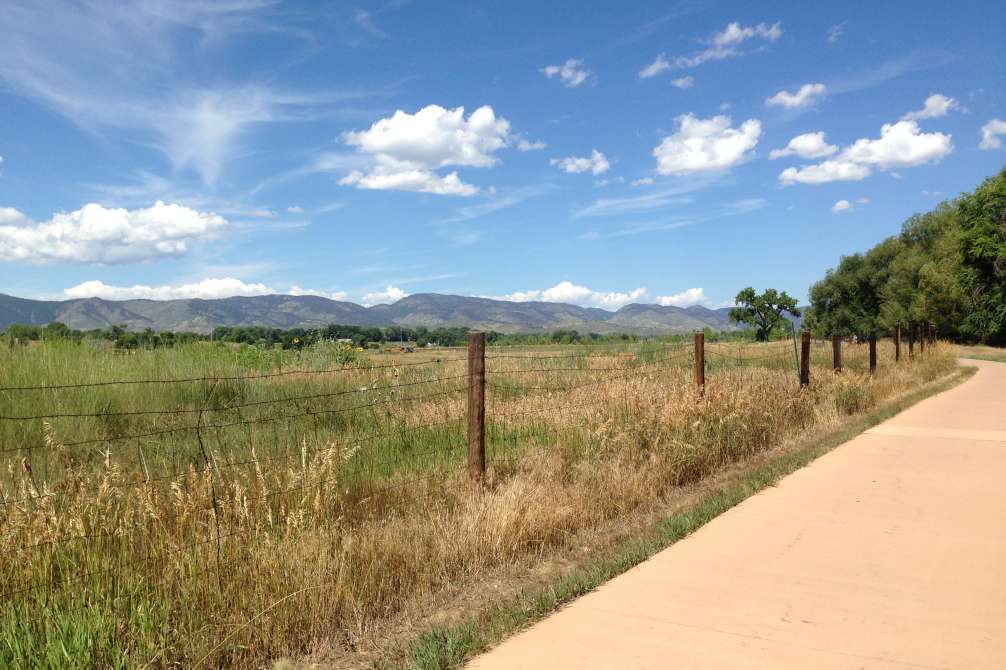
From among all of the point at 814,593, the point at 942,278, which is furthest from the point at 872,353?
the point at 942,278

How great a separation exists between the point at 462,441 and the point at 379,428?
1.38 meters

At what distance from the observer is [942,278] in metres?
61.2

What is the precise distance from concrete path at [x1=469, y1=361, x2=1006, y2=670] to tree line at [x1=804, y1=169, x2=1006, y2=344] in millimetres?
25055

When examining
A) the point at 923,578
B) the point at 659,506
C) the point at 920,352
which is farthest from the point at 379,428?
the point at 920,352

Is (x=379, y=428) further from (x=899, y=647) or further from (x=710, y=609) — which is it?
(x=899, y=647)

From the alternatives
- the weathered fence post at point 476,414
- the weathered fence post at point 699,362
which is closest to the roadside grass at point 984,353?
the weathered fence post at point 699,362

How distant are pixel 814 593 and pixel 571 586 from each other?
5.72 ft

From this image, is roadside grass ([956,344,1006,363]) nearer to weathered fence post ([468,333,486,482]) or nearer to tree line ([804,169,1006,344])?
tree line ([804,169,1006,344])

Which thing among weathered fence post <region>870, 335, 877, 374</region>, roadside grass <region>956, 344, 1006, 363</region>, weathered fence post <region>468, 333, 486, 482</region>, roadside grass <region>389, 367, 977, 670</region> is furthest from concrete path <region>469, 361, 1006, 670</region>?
roadside grass <region>956, 344, 1006, 363</region>

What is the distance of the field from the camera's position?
13.8 feet

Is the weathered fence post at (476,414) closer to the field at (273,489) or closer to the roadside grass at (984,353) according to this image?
the field at (273,489)

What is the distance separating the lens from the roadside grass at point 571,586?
165 inches

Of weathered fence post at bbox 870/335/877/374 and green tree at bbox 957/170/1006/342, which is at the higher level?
green tree at bbox 957/170/1006/342

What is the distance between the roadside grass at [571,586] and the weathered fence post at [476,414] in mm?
1708
